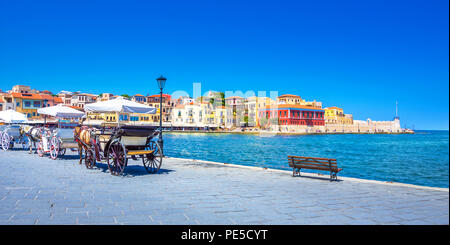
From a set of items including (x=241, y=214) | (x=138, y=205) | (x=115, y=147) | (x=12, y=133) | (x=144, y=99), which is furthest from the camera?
(x=144, y=99)

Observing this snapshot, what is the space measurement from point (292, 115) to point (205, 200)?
321ft

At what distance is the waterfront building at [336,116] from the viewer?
132 meters

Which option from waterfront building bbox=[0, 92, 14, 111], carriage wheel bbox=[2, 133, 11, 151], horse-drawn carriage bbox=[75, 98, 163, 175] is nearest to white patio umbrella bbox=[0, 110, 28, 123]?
carriage wheel bbox=[2, 133, 11, 151]

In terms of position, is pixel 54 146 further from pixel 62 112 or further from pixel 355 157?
pixel 355 157

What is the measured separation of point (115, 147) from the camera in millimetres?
8523

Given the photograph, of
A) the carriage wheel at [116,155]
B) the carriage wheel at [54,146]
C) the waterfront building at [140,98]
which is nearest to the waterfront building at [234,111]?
the waterfront building at [140,98]

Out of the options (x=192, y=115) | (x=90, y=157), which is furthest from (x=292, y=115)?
(x=90, y=157)

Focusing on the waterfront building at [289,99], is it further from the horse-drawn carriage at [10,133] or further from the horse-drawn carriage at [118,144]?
the horse-drawn carriage at [118,144]

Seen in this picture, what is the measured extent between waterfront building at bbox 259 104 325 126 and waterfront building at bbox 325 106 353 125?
1767 centimetres

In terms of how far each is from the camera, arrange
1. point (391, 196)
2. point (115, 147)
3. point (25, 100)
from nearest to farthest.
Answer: point (391, 196)
point (115, 147)
point (25, 100)
